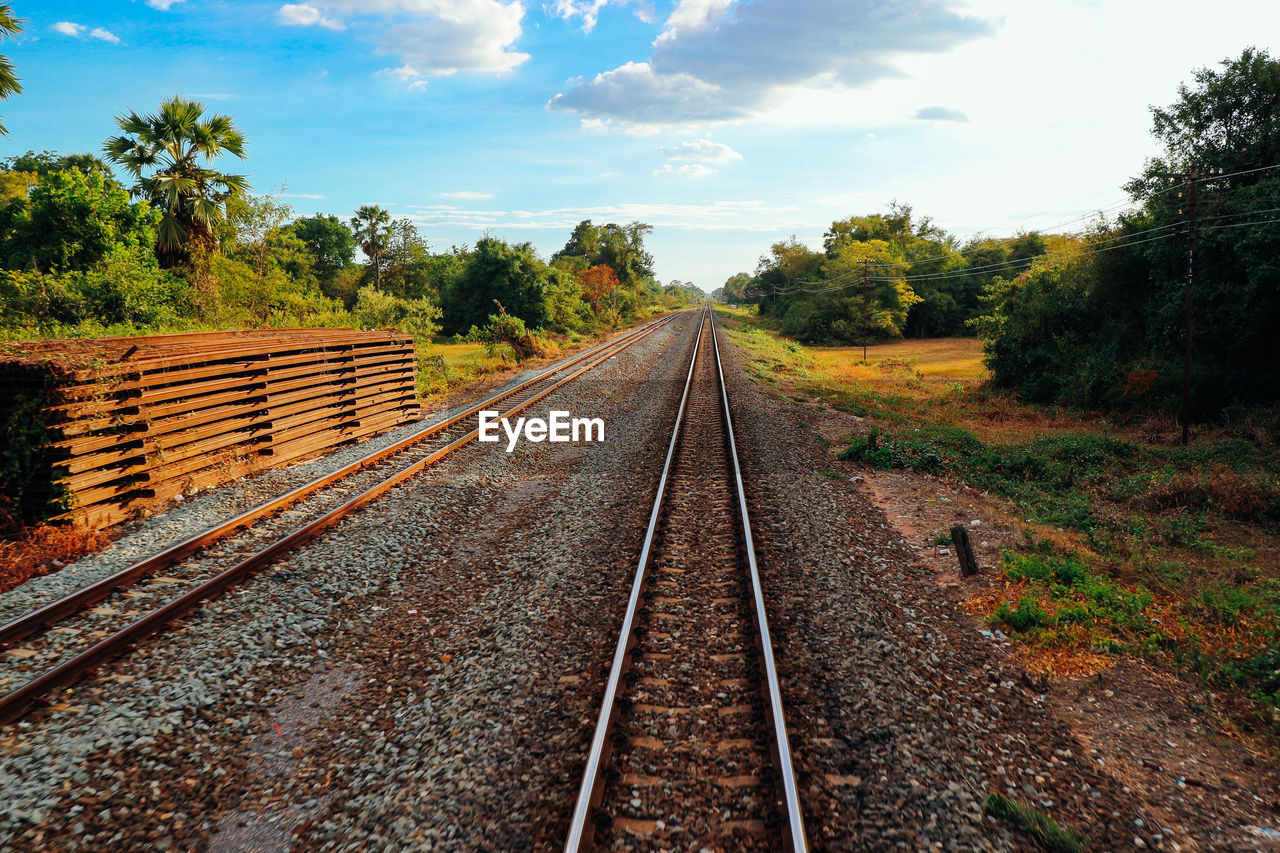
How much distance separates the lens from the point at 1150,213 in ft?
63.7

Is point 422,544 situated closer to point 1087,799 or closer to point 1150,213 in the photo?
point 1087,799

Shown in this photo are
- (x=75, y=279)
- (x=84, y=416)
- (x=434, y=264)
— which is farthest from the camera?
(x=434, y=264)

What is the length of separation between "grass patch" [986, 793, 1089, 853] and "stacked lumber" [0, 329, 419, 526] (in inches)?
375

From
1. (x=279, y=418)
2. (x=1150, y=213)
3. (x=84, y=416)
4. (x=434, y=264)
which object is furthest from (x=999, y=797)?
(x=434, y=264)

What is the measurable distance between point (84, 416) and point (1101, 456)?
17321 mm

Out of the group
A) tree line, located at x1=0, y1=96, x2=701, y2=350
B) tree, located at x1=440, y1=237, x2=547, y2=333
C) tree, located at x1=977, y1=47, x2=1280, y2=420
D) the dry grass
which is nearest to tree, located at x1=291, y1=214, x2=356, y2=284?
tree, located at x1=440, y1=237, x2=547, y2=333

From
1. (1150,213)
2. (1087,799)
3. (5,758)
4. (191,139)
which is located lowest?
(1087,799)

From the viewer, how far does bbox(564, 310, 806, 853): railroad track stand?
338 cm

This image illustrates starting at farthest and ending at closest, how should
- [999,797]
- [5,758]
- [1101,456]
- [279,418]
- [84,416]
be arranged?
1. [1101,456]
2. [279,418]
3. [84,416]
4. [5,758]
5. [999,797]

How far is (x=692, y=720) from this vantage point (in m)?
4.26

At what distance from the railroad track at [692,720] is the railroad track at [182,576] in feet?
13.1

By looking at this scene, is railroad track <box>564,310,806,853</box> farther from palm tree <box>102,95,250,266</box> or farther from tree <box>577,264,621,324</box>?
tree <box>577,264,621,324</box>

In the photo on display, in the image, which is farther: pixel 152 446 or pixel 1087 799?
pixel 152 446

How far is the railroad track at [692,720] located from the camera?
3381mm
